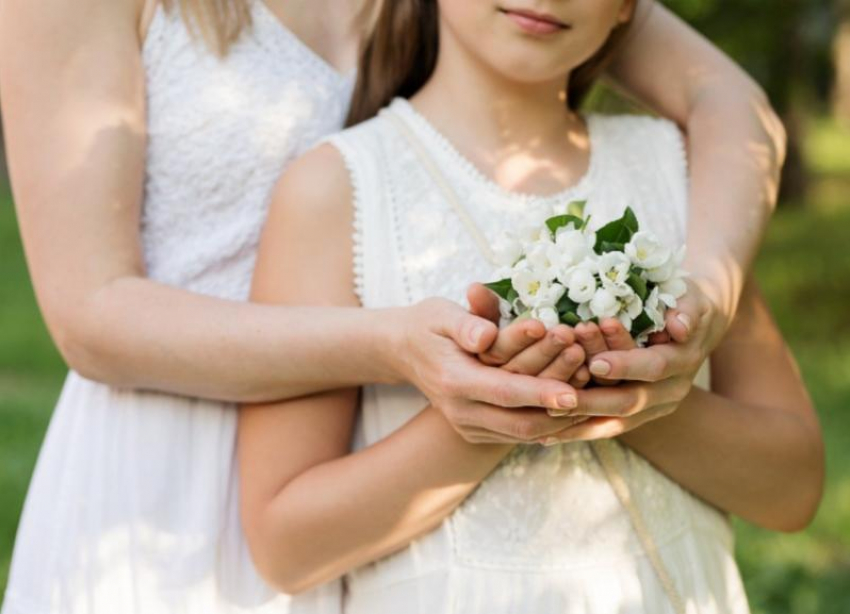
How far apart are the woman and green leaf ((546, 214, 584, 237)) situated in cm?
24

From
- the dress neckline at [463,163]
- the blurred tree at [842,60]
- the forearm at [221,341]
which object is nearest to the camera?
the forearm at [221,341]

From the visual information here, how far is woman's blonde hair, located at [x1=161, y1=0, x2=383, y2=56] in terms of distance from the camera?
A: 2616 mm

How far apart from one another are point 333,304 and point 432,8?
783mm

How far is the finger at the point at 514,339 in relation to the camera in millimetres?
2086

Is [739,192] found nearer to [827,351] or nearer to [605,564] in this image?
[605,564]

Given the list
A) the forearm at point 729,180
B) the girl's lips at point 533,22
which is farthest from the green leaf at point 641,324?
the girl's lips at point 533,22

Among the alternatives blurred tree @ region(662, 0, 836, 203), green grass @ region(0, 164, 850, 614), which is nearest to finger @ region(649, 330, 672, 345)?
green grass @ region(0, 164, 850, 614)

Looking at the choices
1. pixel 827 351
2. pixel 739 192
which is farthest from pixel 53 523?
pixel 827 351

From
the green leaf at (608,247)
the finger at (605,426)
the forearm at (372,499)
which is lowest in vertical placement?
the forearm at (372,499)

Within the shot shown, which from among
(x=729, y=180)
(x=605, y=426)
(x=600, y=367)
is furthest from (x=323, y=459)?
(x=729, y=180)

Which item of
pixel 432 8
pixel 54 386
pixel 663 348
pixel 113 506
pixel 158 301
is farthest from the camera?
pixel 54 386

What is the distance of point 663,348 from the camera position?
223 centimetres

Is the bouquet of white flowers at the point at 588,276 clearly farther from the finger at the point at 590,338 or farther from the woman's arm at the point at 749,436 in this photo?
the woman's arm at the point at 749,436

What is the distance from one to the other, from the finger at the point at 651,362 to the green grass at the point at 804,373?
10.3 ft
